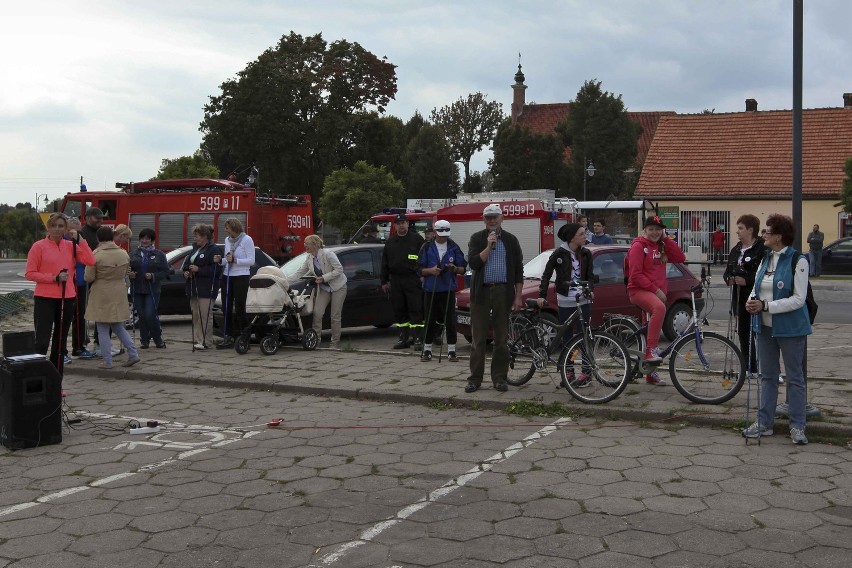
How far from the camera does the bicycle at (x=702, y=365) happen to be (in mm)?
8281

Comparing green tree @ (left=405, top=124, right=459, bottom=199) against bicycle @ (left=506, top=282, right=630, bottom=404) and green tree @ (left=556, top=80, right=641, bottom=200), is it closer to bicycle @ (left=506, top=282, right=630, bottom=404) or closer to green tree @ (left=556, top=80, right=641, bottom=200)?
green tree @ (left=556, top=80, right=641, bottom=200)

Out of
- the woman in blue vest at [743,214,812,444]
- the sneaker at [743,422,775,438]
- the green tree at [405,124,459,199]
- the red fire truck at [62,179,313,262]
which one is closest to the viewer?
the woman in blue vest at [743,214,812,444]

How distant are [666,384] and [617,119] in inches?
2286

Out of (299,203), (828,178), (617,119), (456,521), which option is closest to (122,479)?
(456,521)

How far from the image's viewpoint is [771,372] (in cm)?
719

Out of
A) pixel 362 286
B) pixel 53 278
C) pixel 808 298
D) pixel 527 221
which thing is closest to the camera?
pixel 808 298

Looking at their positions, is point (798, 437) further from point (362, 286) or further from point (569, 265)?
point (362, 286)

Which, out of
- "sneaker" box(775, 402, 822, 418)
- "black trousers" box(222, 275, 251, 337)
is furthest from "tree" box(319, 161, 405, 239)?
"sneaker" box(775, 402, 822, 418)

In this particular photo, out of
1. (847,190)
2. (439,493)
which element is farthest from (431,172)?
(439,493)

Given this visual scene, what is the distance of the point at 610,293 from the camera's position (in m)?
13.1

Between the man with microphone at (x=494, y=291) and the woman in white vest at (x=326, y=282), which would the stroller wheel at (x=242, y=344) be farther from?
the man with microphone at (x=494, y=291)

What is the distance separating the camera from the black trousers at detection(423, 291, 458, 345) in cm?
1182

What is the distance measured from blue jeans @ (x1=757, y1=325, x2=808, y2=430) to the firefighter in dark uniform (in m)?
6.23

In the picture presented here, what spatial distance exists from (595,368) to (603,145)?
58079mm
